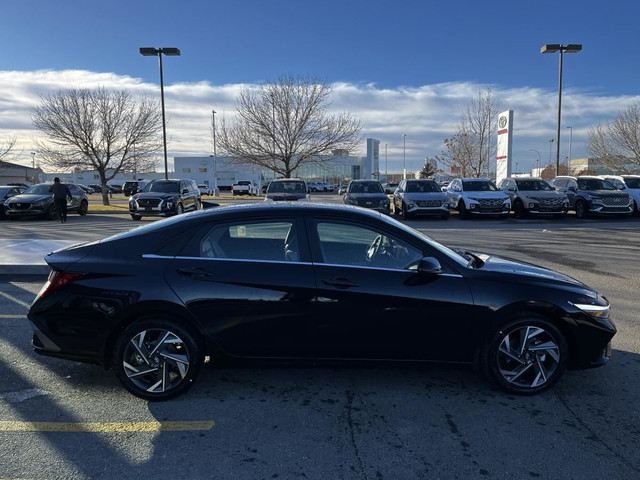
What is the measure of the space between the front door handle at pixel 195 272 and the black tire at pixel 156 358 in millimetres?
388

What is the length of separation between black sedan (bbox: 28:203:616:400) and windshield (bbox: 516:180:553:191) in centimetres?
1749

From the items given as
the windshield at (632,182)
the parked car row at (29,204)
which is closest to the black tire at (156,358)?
the parked car row at (29,204)

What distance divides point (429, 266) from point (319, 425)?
1386 millimetres

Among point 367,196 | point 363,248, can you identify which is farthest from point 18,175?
point 363,248

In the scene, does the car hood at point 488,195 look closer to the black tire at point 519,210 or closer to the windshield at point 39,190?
the black tire at point 519,210

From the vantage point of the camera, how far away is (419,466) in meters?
2.77

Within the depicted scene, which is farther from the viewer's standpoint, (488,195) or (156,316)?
(488,195)

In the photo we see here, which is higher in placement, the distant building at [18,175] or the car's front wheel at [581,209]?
the distant building at [18,175]

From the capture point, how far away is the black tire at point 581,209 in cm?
1903

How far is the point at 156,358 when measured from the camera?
140 inches

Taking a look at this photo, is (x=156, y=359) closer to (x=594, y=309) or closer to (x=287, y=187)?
(x=594, y=309)

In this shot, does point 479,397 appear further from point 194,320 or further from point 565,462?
point 194,320

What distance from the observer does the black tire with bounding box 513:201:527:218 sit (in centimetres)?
1922

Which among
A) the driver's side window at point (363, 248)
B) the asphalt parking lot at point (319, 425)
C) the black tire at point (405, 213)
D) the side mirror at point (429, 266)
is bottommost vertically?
the asphalt parking lot at point (319, 425)
